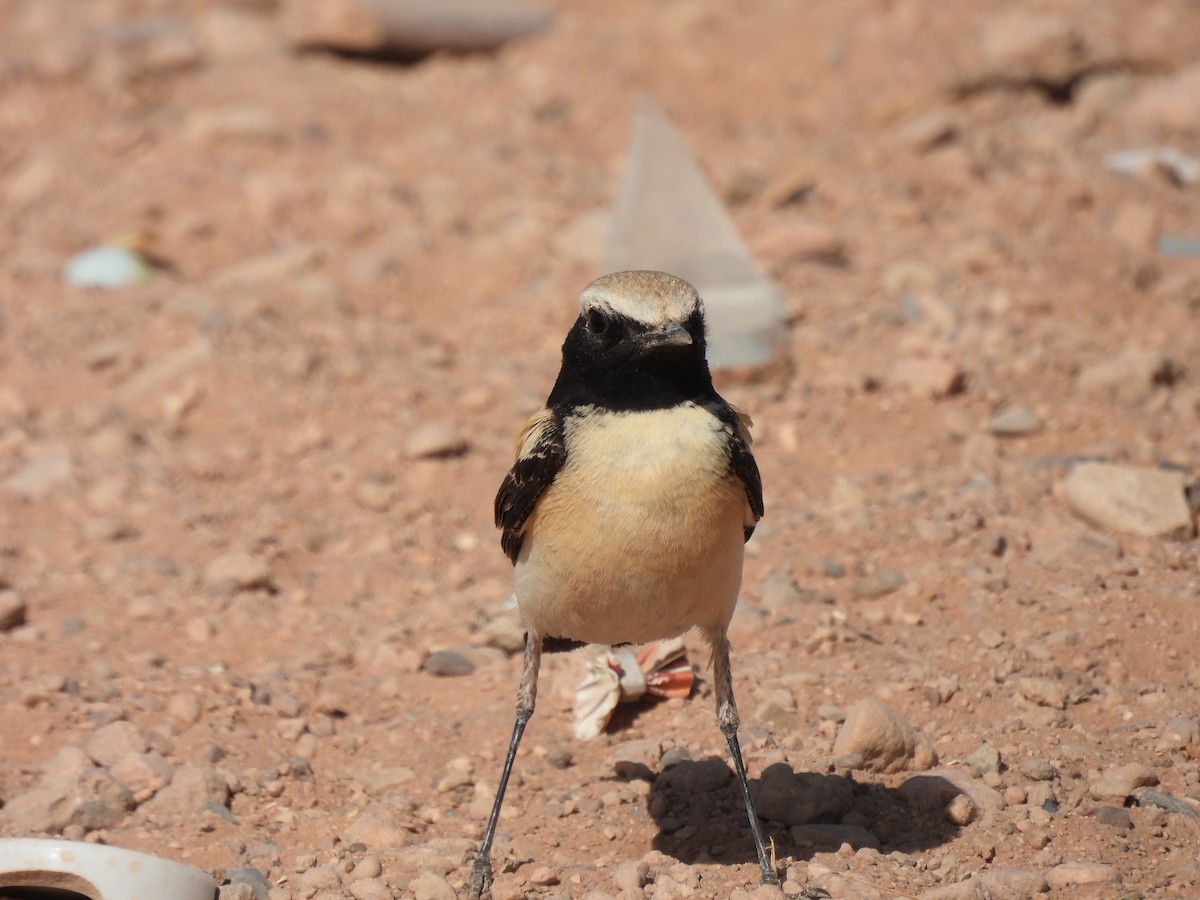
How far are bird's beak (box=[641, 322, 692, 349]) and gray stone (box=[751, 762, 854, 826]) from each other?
1760 mm

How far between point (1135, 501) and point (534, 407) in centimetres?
343

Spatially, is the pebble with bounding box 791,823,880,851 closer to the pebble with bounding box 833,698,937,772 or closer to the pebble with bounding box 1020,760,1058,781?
the pebble with bounding box 833,698,937,772

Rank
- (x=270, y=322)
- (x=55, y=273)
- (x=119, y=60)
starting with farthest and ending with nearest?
(x=119, y=60) < (x=55, y=273) < (x=270, y=322)

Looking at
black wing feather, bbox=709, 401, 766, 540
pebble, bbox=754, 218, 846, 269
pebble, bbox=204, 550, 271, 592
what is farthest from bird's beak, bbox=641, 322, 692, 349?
pebble, bbox=754, 218, 846, 269

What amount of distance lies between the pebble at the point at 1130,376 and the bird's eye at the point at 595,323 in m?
4.40

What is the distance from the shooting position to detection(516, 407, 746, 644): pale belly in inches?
179

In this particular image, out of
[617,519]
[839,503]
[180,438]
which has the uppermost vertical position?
[617,519]

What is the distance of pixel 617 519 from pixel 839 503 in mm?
2969

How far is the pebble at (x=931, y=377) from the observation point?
8164mm

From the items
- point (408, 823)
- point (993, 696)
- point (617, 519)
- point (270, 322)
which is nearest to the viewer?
point (617, 519)

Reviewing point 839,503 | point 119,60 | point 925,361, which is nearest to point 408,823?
point 839,503

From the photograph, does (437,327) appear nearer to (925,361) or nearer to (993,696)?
(925,361)

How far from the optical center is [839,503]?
7.31 meters

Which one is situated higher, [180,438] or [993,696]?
[993,696]
